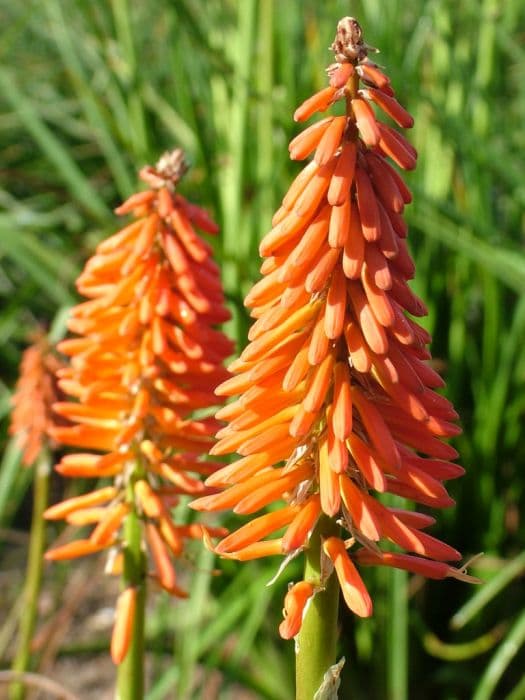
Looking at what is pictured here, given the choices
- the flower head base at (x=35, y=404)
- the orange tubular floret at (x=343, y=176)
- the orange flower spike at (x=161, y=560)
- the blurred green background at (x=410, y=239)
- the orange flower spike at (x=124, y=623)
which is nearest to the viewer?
the orange tubular floret at (x=343, y=176)

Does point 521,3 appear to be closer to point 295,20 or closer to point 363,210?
point 295,20

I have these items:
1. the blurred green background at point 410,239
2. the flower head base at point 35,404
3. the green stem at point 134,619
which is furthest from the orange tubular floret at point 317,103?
the blurred green background at point 410,239

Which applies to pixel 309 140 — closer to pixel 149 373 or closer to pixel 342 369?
pixel 342 369

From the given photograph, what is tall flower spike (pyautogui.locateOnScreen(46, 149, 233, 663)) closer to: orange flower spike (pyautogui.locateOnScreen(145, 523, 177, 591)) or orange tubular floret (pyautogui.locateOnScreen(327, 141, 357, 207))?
orange flower spike (pyautogui.locateOnScreen(145, 523, 177, 591))


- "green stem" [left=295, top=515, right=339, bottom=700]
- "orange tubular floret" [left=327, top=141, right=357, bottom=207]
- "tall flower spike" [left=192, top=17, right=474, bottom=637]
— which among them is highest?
"orange tubular floret" [left=327, top=141, right=357, bottom=207]

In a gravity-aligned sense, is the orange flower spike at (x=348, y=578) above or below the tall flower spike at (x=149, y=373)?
below

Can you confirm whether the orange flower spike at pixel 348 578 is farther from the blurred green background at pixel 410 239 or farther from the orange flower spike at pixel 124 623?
the blurred green background at pixel 410 239

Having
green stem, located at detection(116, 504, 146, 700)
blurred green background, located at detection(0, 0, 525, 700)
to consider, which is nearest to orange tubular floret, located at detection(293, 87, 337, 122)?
green stem, located at detection(116, 504, 146, 700)
